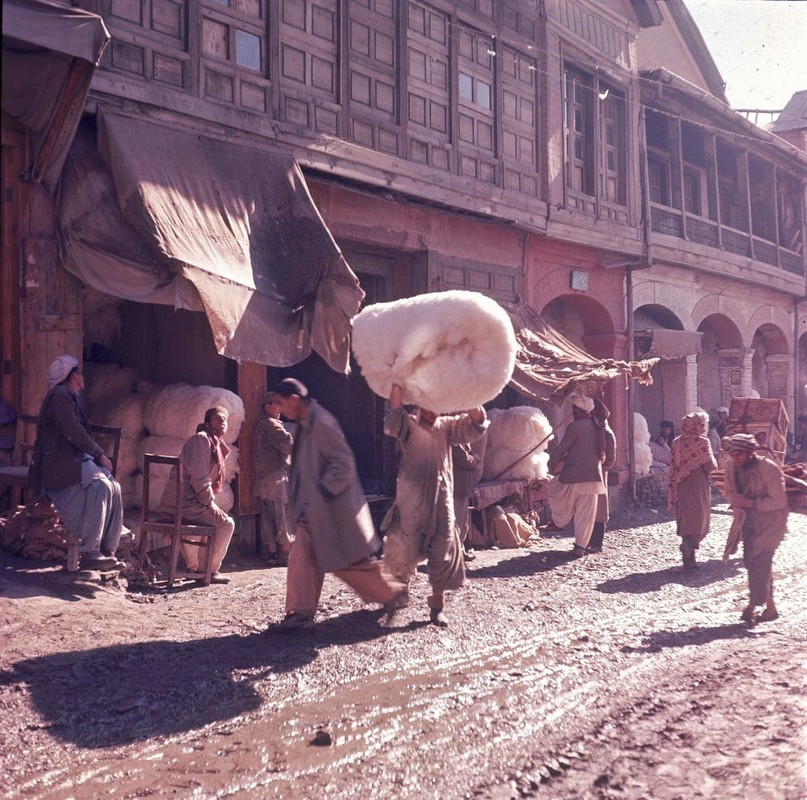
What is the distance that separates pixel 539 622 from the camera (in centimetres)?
638

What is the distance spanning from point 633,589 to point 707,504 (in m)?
1.79

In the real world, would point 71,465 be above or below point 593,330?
below

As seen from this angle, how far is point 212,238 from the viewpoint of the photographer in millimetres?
7652

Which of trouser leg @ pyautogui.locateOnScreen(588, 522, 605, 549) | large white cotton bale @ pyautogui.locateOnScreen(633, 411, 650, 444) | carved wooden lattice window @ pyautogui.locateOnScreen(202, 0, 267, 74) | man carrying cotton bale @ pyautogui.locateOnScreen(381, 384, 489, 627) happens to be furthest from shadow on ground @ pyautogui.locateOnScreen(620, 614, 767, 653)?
large white cotton bale @ pyautogui.locateOnScreen(633, 411, 650, 444)

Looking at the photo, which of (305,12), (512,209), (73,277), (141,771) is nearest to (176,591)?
(73,277)

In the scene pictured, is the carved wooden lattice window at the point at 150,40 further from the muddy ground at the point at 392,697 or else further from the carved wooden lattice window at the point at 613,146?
the carved wooden lattice window at the point at 613,146

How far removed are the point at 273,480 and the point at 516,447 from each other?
3838 millimetres

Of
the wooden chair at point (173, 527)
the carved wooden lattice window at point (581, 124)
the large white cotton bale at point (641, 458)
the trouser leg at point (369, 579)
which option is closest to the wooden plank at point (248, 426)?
the wooden chair at point (173, 527)

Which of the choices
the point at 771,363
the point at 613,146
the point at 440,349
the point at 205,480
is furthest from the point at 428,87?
the point at 771,363

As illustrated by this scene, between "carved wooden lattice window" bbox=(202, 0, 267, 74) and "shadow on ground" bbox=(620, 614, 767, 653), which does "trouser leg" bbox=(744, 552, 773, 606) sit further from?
"carved wooden lattice window" bbox=(202, 0, 267, 74)

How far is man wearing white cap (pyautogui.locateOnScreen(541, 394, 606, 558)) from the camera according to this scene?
31.8 ft

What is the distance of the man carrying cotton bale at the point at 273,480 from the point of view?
28.2ft

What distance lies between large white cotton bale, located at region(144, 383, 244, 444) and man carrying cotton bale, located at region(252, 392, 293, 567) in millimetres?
273

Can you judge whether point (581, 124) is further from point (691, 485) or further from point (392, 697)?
point (392, 697)
